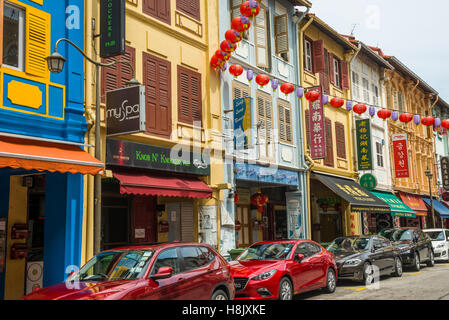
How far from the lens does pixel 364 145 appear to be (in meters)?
25.8

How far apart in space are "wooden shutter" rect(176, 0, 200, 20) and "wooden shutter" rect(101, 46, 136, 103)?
2.88 metres

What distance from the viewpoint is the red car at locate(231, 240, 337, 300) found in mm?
10297

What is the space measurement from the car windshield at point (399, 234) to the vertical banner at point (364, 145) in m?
5.93

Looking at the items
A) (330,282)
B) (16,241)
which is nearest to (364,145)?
(330,282)

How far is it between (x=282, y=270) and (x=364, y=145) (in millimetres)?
16542

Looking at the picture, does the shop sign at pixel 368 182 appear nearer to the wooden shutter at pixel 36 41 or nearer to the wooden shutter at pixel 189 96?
the wooden shutter at pixel 189 96

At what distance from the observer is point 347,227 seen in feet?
78.8

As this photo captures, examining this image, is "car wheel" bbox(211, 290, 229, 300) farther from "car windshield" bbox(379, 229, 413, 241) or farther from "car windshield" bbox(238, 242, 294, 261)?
"car windshield" bbox(379, 229, 413, 241)

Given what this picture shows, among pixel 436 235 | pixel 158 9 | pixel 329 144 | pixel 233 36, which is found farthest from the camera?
pixel 329 144

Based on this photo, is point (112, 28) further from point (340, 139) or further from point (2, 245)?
point (340, 139)

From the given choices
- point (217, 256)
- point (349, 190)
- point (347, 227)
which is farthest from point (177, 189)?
point (347, 227)

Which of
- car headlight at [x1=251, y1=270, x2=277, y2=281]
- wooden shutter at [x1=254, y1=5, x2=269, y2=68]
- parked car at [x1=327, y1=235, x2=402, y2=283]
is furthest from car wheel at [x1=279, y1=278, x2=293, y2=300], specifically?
wooden shutter at [x1=254, y1=5, x2=269, y2=68]

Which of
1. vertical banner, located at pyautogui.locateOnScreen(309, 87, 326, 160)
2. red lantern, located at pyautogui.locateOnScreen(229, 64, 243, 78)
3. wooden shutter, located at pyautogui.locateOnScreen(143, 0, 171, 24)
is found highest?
wooden shutter, located at pyautogui.locateOnScreen(143, 0, 171, 24)

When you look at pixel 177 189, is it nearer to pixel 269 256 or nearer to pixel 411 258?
pixel 269 256
